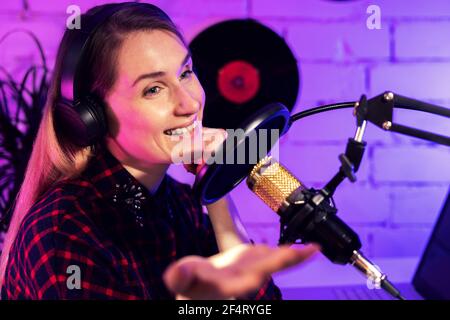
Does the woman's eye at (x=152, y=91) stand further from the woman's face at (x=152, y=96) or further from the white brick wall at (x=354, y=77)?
the white brick wall at (x=354, y=77)

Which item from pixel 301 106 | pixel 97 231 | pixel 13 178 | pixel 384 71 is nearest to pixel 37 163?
pixel 97 231

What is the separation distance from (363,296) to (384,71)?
0.67 m

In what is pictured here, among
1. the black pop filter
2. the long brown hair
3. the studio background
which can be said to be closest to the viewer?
the black pop filter

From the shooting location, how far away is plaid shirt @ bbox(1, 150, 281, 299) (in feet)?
2.61

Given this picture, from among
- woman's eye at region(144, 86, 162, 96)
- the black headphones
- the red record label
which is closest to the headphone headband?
the black headphones

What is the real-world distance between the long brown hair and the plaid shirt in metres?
0.05

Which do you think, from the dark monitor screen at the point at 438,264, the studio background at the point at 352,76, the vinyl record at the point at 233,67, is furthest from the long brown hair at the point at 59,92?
the dark monitor screen at the point at 438,264

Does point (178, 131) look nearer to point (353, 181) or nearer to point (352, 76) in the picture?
point (353, 181)

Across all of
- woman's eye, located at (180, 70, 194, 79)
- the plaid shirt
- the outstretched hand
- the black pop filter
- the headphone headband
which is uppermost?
the headphone headband

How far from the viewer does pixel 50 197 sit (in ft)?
2.92

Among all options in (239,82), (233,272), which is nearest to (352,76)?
(239,82)

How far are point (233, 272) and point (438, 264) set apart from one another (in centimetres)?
114

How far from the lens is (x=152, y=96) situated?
2.95 feet

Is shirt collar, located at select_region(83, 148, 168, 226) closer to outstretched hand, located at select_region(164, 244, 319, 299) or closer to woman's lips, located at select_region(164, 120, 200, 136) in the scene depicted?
woman's lips, located at select_region(164, 120, 200, 136)
